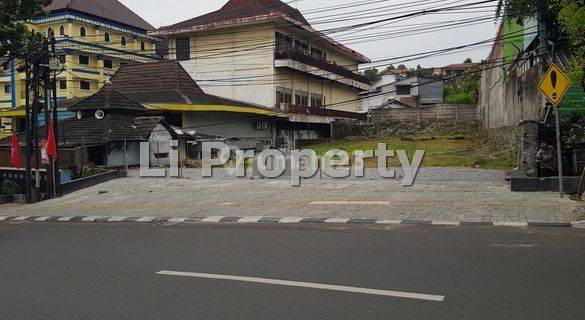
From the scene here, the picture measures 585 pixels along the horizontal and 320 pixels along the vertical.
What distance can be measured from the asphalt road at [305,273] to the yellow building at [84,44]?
147 feet

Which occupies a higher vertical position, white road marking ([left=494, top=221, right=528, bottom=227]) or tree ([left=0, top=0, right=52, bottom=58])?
tree ([left=0, top=0, right=52, bottom=58])

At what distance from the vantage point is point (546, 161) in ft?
46.1

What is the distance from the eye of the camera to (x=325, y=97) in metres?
50.1

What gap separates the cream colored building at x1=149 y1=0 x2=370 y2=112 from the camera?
39656 millimetres

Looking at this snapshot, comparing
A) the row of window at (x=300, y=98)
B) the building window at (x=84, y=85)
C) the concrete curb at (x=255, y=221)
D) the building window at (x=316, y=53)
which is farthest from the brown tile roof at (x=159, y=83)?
the concrete curb at (x=255, y=221)

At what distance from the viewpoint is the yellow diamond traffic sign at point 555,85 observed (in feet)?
39.6

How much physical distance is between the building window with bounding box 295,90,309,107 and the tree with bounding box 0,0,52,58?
2576cm

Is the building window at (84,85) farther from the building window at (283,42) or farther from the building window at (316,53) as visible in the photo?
the building window at (283,42)

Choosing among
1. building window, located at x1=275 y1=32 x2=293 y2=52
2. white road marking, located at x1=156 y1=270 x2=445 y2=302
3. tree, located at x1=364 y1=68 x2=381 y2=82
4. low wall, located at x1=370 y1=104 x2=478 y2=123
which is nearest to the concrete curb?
white road marking, located at x1=156 y1=270 x2=445 y2=302

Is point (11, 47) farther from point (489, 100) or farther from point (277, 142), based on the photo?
point (489, 100)

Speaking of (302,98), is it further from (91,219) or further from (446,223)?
(446,223)

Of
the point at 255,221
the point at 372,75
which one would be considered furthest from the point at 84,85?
the point at 372,75

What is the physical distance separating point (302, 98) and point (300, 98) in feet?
1.46

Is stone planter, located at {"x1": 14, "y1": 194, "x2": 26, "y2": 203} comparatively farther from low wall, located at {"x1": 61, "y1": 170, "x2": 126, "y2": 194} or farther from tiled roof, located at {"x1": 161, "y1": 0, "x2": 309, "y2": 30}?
tiled roof, located at {"x1": 161, "y1": 0, "x2": 309, "y2": 30}
